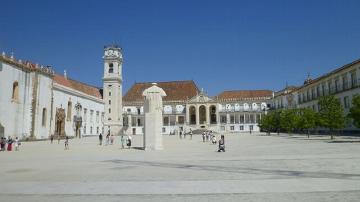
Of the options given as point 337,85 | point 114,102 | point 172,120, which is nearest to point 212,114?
point 172,120

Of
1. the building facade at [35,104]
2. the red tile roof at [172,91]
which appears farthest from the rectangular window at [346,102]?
the red tile roof at [172,91]

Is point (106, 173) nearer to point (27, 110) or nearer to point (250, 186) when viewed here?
point (250, 186)

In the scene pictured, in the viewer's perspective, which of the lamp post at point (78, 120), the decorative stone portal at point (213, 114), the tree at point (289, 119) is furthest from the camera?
the decorative stone portal at point (213, 114)

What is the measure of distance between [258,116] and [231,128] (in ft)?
27.0

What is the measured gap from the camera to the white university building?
46531mm

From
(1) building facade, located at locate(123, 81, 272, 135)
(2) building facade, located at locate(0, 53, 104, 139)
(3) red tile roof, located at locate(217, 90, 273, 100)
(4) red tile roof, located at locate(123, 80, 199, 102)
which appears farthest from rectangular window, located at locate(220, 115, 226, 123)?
(2) building facade, located at locate(0, 53, 104, 139)

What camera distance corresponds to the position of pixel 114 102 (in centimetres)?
8469

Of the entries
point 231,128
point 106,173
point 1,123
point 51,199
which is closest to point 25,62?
point 1,123

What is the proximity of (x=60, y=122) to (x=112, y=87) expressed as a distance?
1052 inches

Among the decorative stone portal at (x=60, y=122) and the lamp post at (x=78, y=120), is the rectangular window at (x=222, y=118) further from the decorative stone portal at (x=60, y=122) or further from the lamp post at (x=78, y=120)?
the decorative stone portal at (x=60, y=122)

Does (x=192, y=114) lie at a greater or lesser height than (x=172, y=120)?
greater

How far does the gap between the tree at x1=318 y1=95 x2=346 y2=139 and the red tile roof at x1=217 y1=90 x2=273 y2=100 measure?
61.4 metres

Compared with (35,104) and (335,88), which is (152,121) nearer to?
(35,104)

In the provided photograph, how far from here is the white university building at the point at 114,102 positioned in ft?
153
